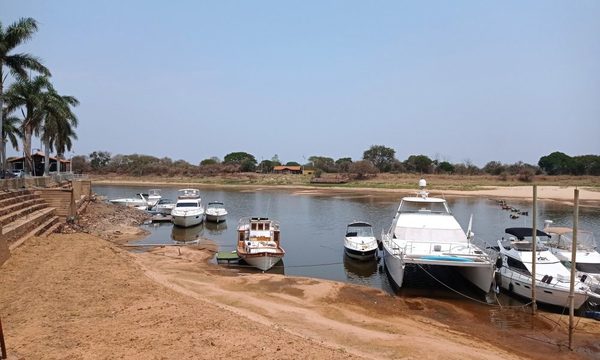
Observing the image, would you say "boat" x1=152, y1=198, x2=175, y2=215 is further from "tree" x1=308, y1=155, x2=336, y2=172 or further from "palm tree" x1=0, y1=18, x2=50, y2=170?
"tree" x1=308, y1=155, x2=336, y2=172

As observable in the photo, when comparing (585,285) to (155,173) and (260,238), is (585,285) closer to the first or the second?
(260,238)

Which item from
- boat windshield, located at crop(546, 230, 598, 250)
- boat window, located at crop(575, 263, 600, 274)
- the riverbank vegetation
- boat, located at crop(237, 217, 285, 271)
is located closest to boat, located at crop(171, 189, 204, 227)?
boat, located at crop(237, 217, 285, 271)

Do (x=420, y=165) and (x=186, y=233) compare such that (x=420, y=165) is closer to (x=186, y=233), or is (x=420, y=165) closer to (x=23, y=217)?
(x=186, y=233)

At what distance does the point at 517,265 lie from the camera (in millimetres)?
19156

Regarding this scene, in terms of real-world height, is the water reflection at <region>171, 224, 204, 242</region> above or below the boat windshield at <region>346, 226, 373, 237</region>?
below

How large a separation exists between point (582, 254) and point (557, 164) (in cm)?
12056

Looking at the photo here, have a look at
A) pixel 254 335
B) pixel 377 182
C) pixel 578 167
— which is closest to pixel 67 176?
pixel 254 335

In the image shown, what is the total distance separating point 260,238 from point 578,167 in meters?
121

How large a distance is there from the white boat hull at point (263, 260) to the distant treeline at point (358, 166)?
321ft

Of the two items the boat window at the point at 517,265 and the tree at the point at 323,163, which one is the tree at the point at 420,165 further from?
the boat window at the point at 517,265

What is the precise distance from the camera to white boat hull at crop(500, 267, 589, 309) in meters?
16.3

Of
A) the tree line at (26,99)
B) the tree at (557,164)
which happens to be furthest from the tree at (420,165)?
the tree line at (26,99)

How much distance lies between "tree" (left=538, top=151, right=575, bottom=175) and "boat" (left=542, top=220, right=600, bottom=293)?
113 metres

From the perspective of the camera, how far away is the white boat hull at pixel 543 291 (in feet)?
53.4
